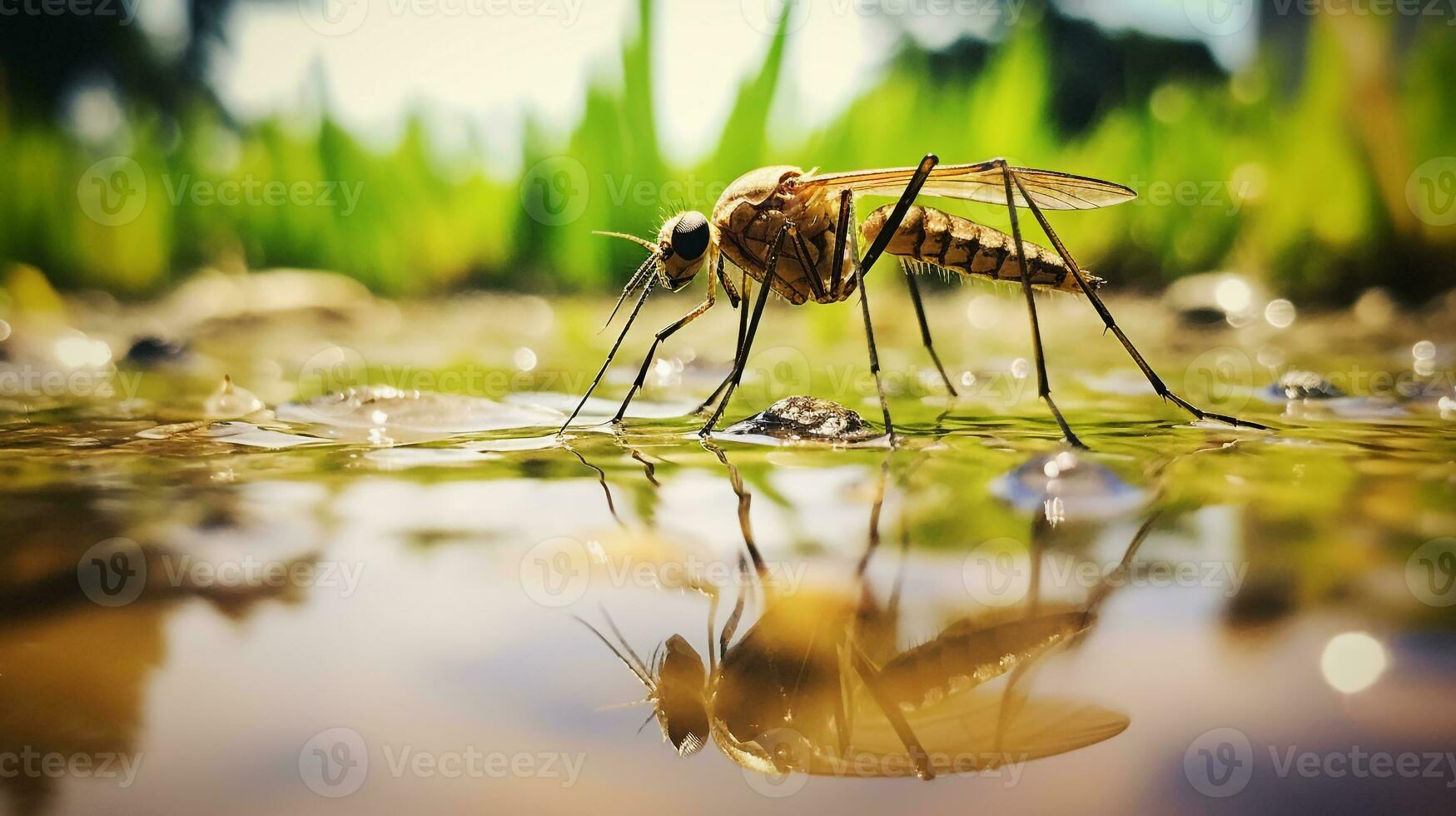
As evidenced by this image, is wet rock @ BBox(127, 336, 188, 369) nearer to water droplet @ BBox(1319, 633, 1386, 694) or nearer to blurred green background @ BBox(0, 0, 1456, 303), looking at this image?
blurred green background @ BBox(0, 0, 1456, 303)

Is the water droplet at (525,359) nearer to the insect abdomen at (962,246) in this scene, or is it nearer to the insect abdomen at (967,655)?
the insect abdomen at (962,246)

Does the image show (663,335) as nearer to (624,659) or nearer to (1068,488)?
(1068,488)

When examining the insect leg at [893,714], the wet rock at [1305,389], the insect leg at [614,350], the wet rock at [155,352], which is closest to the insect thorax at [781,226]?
the insect leg at [614,350]

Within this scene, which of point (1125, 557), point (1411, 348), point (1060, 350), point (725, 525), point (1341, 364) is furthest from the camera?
point (1060, 350)

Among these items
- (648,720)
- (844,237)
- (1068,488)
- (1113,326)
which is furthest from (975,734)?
(844,237)

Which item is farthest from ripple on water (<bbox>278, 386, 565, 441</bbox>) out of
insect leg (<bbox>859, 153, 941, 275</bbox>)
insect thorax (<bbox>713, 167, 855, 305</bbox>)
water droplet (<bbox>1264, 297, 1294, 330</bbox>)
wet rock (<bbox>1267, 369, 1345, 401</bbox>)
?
water droplet (<bbox>1264, 297, 1294, 330</bbox>)

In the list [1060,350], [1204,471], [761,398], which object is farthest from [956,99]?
[1204,471]

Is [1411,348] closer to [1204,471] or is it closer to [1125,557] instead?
[1204,471]
